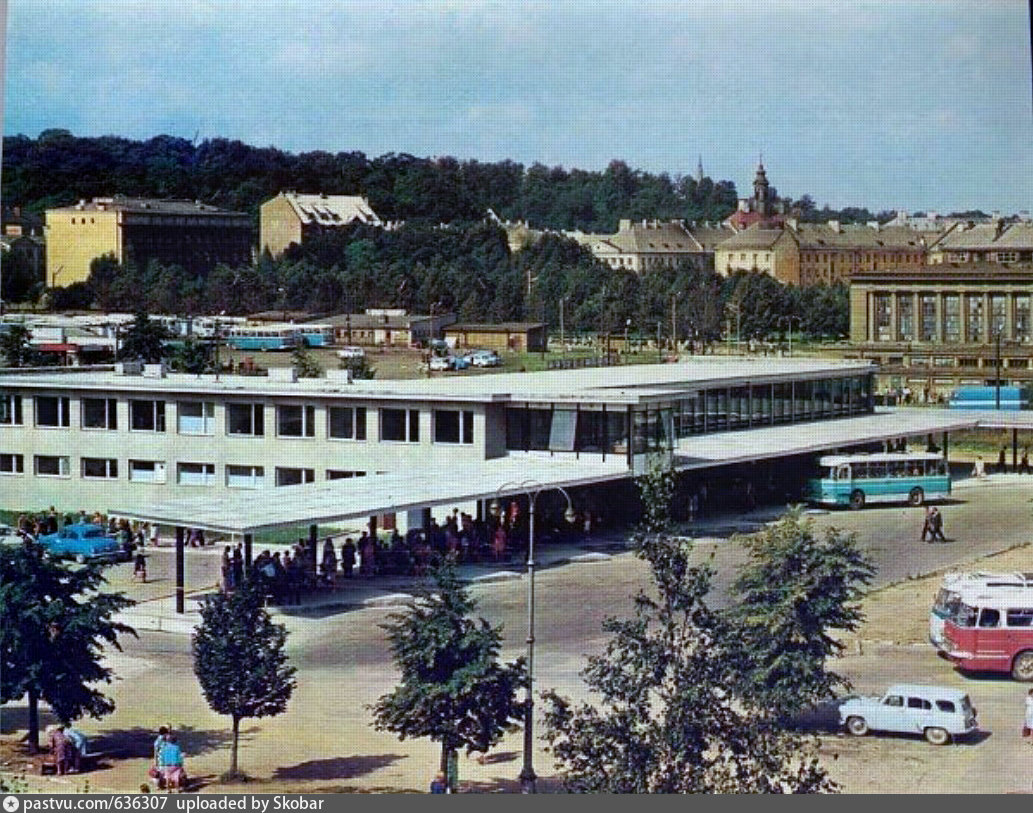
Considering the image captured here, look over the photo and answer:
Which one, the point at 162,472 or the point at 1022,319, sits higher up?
the point at 1022,319

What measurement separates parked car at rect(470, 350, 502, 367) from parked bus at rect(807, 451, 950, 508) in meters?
1.57

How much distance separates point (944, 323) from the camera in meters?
9.11

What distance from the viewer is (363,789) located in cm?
641

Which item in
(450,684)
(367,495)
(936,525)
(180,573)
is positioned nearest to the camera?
(450,684)

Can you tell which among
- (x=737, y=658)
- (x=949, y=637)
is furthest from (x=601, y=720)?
(x=949, y=637)

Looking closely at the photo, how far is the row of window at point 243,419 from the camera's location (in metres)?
8.38

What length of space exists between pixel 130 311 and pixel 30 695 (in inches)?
115

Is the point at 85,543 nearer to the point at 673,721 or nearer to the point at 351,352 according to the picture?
the point at 351,352

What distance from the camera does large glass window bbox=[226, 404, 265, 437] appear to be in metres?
8.55

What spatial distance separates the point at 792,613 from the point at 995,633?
0.66m

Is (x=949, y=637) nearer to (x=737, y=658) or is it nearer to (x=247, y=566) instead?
(x=737, y=658)

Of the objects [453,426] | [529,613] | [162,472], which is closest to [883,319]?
[453,426]

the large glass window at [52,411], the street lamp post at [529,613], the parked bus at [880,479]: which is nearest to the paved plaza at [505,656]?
the street lamp post at [529,613]

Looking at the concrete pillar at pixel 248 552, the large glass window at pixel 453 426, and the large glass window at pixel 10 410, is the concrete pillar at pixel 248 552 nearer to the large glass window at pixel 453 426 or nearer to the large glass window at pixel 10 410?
the large glass window at pixel 453 426
